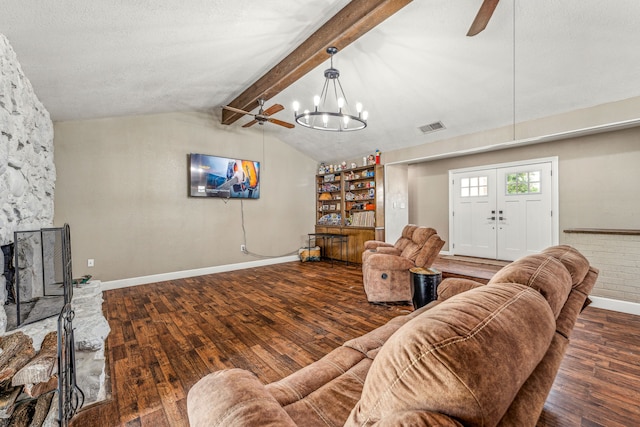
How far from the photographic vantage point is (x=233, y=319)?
3.11 metres

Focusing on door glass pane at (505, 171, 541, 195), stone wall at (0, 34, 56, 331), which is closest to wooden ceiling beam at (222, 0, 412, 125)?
stone wall at (0, 34, 56, 331)

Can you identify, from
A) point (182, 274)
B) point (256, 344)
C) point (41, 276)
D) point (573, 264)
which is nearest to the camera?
point (573, 264)

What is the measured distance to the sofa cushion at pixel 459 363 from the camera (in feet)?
1.68

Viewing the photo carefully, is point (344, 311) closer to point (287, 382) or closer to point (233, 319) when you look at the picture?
point (233, 319)

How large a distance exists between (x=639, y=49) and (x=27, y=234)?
18.9 feet

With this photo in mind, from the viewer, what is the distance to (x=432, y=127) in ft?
15.4

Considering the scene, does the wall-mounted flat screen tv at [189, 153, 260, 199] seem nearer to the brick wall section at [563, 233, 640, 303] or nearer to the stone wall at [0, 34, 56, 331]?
the stone wall at [0, 34, 56, 331]

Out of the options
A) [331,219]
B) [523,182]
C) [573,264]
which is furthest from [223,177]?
[523,182]

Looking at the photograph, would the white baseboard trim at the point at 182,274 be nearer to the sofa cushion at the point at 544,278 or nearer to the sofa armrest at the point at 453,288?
the sofa armrest at the point at 453,288

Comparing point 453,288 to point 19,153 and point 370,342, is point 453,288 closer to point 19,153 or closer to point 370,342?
point 370,342

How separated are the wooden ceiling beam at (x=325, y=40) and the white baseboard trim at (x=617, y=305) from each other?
4.03 m

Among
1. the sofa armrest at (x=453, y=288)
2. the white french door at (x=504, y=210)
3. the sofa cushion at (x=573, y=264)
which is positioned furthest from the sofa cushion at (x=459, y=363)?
the white french door at (x=504, y=210)

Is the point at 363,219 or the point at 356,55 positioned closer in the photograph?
Answer: the point at 356,55

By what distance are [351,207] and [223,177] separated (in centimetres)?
293
